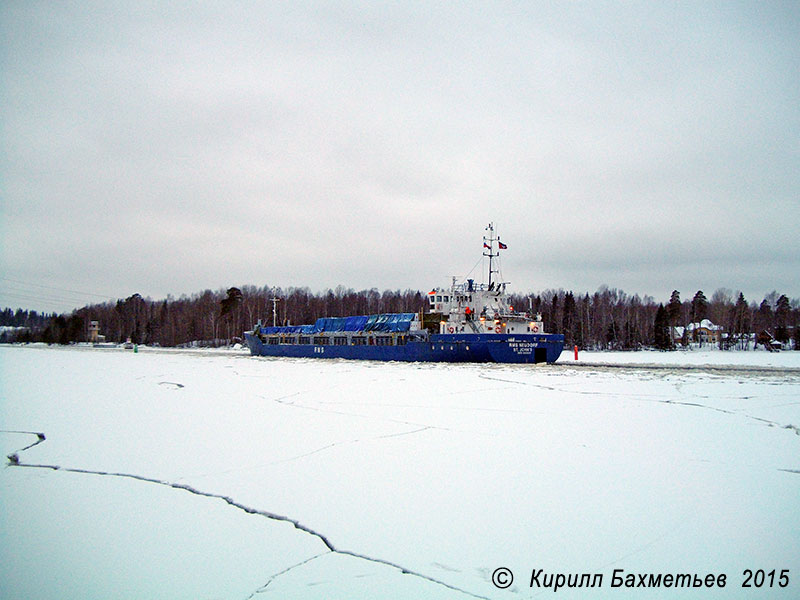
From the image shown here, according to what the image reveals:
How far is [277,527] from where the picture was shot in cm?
559

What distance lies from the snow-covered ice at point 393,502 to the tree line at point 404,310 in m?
61.0

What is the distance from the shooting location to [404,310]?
101875 millimetres

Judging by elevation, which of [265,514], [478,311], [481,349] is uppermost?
[478,311]

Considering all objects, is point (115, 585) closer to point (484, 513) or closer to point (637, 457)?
point (484, 513)

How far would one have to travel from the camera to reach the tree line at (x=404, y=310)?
8181 cm

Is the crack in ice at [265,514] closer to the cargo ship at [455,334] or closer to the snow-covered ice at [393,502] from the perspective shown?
the snow-covered ice at [393,502]

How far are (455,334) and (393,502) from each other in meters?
28.5

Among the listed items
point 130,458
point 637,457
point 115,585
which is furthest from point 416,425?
point 115,585

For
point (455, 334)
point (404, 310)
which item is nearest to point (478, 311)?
point (455, 334)

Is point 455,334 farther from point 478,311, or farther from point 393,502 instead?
point 393,502

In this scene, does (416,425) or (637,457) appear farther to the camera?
(416,425)

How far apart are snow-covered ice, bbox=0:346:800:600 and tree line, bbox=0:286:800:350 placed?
200 feet

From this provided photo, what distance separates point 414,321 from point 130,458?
31.7 metres

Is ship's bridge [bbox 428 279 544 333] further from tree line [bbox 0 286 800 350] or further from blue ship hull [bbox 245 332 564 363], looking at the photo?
tree line [bbox 0 286 800 350]
